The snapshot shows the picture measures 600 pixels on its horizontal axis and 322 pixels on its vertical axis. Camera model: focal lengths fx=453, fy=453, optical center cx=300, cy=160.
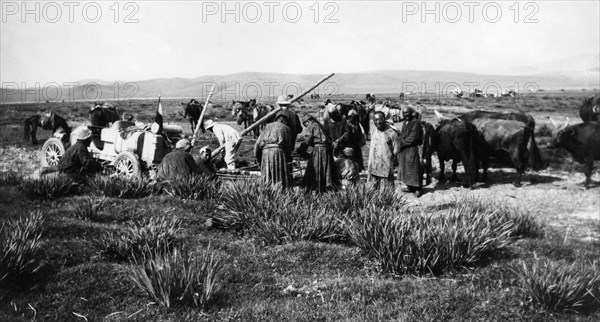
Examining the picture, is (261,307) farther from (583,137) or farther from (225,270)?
(583,137)

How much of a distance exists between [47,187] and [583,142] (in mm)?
11567

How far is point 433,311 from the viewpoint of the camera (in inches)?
161

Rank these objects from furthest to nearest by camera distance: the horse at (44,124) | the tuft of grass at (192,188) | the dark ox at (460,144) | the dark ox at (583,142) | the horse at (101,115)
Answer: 1. the horse at (44,124)
2. the horse at (101,115)
3. the dark ox at (460,144)
4. the dark ox at (583,142)
5. the tuft of grass at (192,188)

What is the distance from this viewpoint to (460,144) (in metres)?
11.4

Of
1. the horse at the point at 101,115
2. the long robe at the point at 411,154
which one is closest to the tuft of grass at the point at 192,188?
the long robe at the point at 411,154

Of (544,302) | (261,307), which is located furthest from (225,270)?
(544,302)

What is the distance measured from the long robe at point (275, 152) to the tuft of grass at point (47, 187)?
11.6 ft

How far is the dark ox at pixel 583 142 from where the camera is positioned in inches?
416

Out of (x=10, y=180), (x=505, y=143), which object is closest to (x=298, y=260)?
(x=10, y=180)

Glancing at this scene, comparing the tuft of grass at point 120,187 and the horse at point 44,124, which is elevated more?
the horse at point 44,124

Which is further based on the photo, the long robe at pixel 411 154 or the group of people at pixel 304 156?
the long robe at pixel 411 154

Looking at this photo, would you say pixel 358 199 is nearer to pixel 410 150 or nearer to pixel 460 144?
pixel 410 150

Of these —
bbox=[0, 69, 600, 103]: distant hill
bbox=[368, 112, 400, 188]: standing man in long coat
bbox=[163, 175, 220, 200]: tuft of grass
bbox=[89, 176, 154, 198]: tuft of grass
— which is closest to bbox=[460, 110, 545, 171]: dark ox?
bbox=[368, 112, 400, 188]: standing man in long coat

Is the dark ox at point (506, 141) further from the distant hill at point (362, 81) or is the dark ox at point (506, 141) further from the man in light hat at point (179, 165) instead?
the distant hill at point (362, 81)
